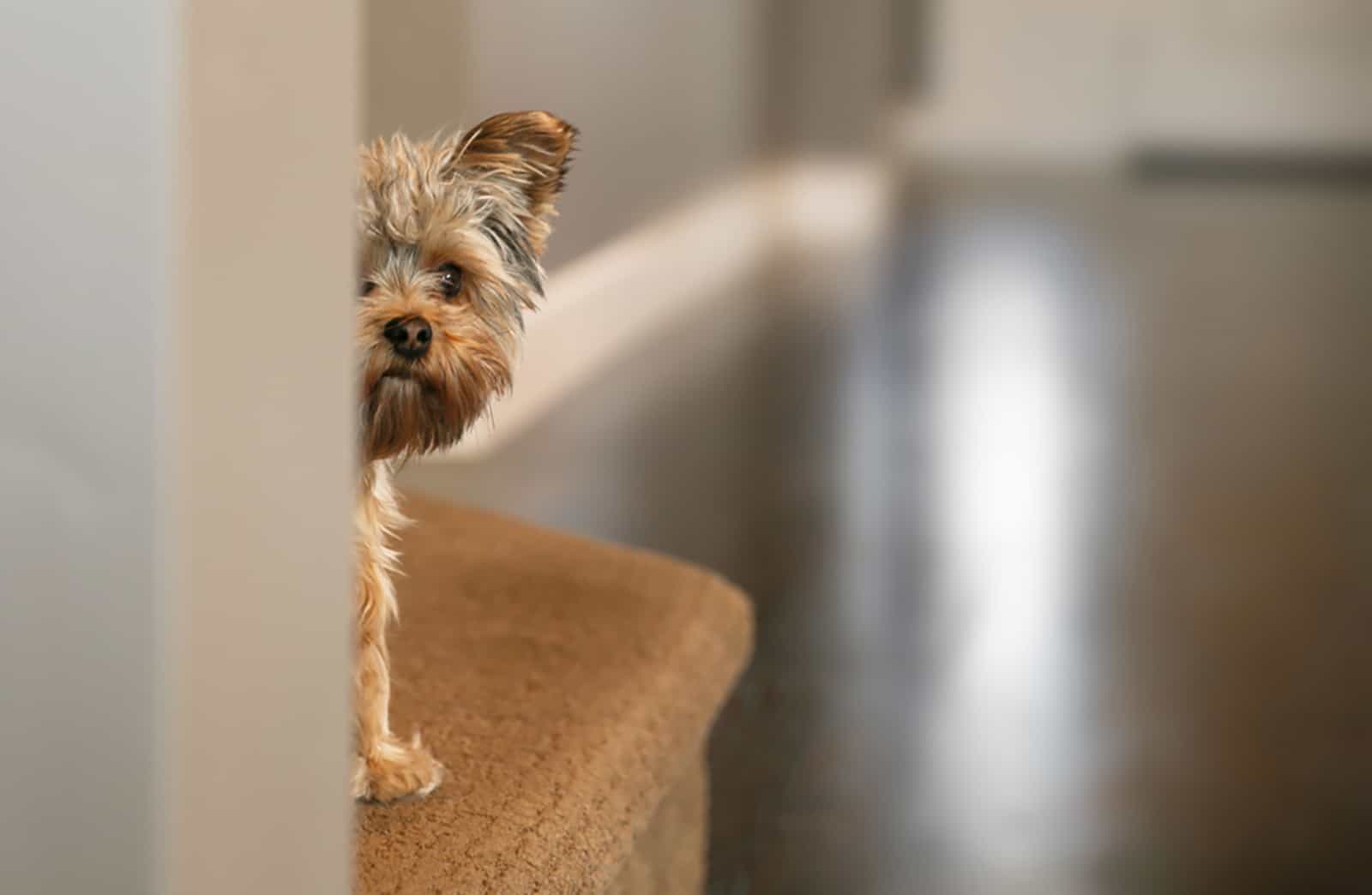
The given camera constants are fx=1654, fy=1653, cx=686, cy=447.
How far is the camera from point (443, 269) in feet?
1.21

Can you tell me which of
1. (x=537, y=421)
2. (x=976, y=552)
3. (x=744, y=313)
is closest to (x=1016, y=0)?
(x=744, y=313)

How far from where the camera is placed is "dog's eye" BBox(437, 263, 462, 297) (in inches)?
14.5

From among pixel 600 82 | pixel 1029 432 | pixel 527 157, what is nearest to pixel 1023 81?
pixel 1029 432

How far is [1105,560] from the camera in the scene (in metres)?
1.42

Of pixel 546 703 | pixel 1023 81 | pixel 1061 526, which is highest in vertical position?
pixel 1023 81

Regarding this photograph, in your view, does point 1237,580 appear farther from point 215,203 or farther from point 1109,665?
point 215,203

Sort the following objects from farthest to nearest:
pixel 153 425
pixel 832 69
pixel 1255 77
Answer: pixel 1255 77 → pixel 832 69 → pixel 153 425

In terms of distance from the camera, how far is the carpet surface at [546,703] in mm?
437

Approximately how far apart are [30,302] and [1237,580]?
1.32 meters

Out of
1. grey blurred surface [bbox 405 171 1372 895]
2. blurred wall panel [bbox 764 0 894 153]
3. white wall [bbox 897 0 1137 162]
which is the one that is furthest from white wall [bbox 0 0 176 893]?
white wall [bbox 897 0 1137 162]

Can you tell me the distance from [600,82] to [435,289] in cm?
29

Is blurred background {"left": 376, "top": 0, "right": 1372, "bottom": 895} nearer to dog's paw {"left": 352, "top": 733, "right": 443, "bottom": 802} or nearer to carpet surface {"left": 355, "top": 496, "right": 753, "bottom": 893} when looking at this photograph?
carpet surface {"left": 355, "top": 496, "right": 753, "bottom": 893}

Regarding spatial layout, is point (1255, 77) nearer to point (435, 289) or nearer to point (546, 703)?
point (546, 703)

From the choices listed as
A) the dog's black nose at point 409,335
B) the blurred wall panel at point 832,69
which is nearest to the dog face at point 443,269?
the dog's black nose at point 409,335
